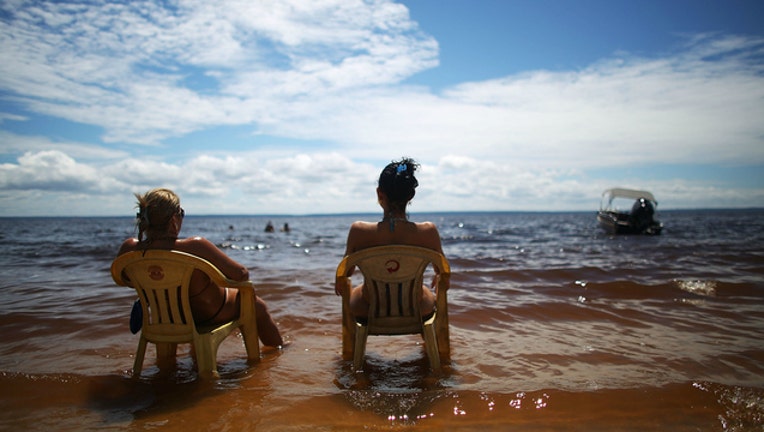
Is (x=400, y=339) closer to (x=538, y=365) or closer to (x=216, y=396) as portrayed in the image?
(x=538, y=365)

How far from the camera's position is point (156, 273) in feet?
10.8

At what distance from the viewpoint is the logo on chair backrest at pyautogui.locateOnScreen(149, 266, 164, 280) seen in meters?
3.28

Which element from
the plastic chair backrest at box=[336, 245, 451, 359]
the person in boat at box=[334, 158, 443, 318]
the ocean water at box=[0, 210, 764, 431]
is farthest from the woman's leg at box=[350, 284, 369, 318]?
the ocean water at box=[0, 210, 764, 431]

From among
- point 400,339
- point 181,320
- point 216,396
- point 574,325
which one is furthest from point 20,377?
point 574,325

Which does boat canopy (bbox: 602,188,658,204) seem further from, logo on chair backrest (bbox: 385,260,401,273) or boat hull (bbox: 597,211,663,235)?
logo on chair backrest (bbox: 385,260,401,273)

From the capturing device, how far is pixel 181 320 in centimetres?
345

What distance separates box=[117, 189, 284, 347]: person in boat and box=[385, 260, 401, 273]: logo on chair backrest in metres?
1.19

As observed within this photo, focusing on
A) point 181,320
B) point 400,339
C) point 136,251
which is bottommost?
point 400,339

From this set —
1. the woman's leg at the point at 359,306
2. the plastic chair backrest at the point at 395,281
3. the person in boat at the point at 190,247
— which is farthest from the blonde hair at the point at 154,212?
the woman's leg at the point at 359,306

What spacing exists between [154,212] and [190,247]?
0.38m

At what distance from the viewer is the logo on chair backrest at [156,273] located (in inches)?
129

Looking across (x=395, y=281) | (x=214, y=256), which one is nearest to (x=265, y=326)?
(x=214, y=256)

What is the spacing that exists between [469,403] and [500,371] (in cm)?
90

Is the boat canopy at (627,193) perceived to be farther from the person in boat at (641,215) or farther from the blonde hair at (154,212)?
the blonde hair at (154,212)
